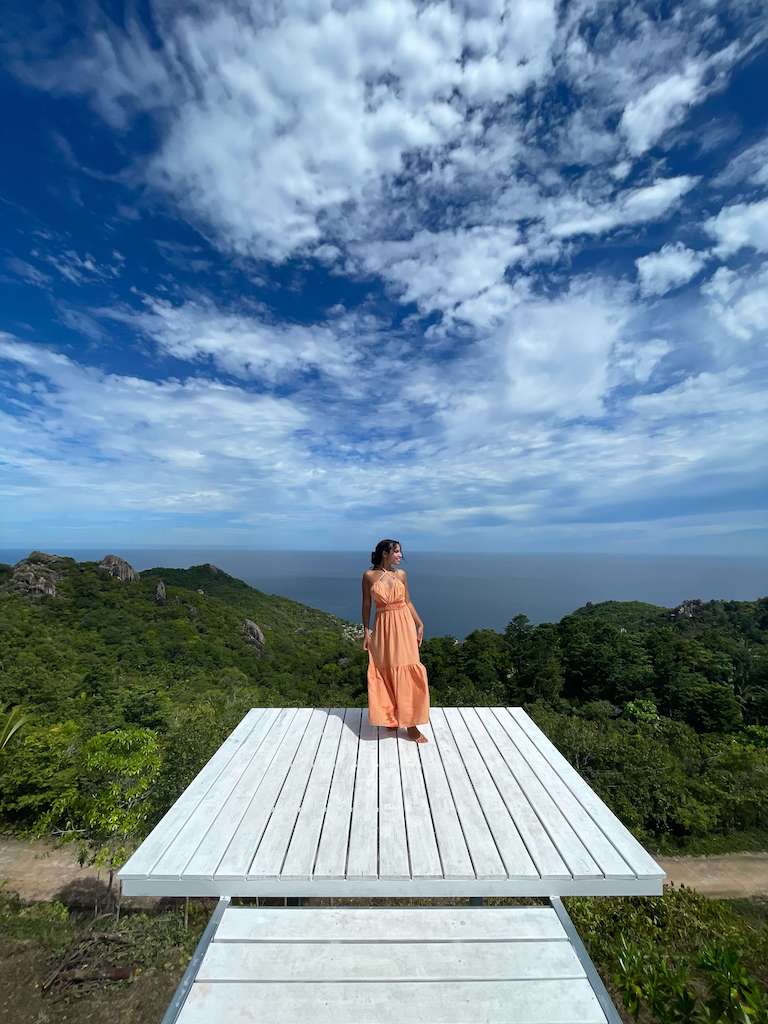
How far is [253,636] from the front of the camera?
29141 millimetres

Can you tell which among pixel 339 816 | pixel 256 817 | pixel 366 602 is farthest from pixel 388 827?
pixel 366 602

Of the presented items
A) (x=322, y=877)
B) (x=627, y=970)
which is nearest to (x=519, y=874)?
(x=627, y=970)

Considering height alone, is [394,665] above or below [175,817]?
above

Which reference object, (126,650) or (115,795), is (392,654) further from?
(126,650)

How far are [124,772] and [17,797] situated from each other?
535 cm

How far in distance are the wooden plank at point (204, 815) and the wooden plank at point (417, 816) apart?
114 centimetres

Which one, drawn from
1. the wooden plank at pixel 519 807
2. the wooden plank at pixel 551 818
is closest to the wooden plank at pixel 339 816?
the wooden plank at pixel 519 807

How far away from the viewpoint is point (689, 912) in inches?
168

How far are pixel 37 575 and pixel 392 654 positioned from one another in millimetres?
33405

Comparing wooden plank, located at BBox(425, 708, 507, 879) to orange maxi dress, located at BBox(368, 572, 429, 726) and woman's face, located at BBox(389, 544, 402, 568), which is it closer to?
orange maxi dress, located at BBox(368, 572, 429, 726)

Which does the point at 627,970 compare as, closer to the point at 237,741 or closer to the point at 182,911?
the point at 237,741

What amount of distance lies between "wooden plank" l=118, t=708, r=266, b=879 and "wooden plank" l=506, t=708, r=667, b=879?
2401 millimetres

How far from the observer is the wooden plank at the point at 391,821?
2191 mm

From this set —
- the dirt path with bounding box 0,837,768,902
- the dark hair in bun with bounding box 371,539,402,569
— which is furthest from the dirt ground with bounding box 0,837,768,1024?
the dark hair in bun with bounding box 371,539,402,569
